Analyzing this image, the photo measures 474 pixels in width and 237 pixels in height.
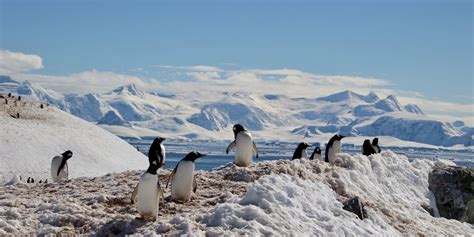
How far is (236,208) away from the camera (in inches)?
593

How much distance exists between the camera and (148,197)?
14984 mm

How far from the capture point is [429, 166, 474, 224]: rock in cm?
2328

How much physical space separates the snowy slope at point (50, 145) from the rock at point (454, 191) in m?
32.3

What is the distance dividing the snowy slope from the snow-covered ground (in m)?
30.2

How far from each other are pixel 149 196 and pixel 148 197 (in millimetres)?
34

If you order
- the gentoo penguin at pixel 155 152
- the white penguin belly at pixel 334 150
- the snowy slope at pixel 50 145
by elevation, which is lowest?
the snowy slope at pixel 50 145

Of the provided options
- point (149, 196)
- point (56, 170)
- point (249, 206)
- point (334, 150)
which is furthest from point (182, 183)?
point (56, 170)

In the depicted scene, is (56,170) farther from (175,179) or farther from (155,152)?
(175,179)

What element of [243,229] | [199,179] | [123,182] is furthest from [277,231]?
[123,182]

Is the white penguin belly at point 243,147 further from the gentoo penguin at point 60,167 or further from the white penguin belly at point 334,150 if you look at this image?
the gentoo penguin at point 60,167

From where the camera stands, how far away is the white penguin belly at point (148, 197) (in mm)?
15039

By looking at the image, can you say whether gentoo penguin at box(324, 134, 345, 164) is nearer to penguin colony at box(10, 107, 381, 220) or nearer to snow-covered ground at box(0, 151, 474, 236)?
snow-covered ground at box(0, 151, 474, 236)

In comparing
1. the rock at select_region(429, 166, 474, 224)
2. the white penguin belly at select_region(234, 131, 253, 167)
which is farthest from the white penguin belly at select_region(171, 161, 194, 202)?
the rock at select_region(429, 166, 474, 224)

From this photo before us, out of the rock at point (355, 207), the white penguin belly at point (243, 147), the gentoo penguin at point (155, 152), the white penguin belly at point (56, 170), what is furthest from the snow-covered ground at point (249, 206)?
the white penguin belly at point (56, 170)
